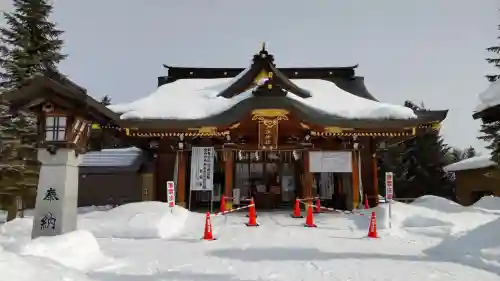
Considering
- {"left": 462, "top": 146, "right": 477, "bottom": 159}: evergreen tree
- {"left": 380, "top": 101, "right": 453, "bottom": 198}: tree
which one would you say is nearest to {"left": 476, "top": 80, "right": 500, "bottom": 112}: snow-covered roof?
{"left": 380, "top": 101, "right": 453, "bottom": 198}: tree

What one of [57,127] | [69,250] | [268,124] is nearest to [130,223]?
[57,127]

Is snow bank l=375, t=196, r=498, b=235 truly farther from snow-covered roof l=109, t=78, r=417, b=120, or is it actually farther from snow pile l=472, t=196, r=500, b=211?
snow-covered roof l=109, t=78, r=417, b=120

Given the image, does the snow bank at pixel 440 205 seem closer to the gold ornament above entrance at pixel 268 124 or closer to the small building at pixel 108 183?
the gold ornament above entrance at pixel 268 124

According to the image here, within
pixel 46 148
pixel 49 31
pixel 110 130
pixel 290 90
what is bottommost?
pixel 46 148

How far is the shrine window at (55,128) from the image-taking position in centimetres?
854

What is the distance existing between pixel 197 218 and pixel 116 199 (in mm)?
9169

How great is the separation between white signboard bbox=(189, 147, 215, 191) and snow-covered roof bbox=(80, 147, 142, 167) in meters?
6.26

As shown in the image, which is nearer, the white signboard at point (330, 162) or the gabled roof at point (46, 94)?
the gabled roof at point (46, 94)

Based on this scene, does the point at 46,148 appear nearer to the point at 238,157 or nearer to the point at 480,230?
the point at 480,230

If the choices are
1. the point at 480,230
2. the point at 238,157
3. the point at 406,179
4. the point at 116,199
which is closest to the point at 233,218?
the point at 238,157

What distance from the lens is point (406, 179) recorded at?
3188 cm

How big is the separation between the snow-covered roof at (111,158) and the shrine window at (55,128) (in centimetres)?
1191

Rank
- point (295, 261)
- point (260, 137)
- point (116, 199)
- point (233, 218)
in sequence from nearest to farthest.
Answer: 1. point (295, 261)
2. point (233, 218)
3. point (260, 137)
4. point (116, 199)

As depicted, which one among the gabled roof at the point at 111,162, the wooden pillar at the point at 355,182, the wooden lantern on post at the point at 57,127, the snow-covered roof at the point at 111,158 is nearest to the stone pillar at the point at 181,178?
the gabled roof at the point at 111,162
